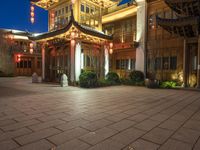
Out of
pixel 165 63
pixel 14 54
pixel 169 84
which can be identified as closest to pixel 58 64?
pixel 165 63

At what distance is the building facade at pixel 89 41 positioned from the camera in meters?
12.2

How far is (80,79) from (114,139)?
8.69 m

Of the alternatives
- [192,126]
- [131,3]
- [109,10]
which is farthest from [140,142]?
[109,10]

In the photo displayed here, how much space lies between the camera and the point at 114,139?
9.43ft

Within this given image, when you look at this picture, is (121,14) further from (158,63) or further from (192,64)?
(192,64)

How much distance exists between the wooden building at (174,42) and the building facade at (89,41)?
3.14ft

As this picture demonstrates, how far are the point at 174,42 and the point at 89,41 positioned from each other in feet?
22.1

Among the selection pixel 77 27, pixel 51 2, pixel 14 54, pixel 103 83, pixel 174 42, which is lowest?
pixel 103 83

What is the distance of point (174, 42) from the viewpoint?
12.0 m

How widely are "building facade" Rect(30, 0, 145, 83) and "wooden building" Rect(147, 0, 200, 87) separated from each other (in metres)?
0.96

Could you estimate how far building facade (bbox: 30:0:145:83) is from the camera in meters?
12.2

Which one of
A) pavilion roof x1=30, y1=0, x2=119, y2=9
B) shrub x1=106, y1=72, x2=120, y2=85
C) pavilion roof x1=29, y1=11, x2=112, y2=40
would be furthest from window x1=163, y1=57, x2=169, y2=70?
pavilion roof x1=30, y1=0, x2=119, y2=9

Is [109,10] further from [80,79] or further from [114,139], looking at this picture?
[114,139]

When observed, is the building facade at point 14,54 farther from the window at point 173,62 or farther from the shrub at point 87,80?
the window at point 173,62
